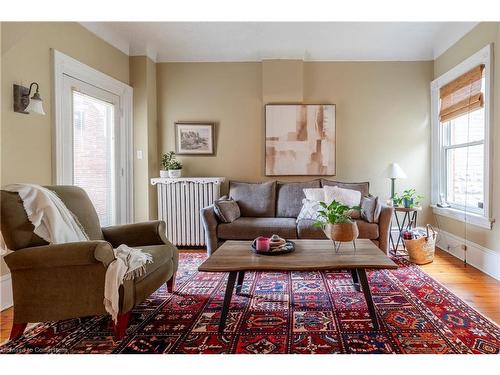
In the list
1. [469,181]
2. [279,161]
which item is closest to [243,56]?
[279,161]

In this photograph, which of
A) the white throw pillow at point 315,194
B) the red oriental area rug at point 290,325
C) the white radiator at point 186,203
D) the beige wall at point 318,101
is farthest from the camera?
the beige wall at point 318,101

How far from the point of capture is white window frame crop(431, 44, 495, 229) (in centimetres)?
331

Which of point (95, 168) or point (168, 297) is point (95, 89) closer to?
point (95, 168)

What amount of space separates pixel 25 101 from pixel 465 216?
4.42 m

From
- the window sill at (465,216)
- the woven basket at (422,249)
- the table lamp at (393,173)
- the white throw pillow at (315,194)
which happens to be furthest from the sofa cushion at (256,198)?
the window sill at (465,216)

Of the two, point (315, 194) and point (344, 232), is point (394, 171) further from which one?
point (344, 232)

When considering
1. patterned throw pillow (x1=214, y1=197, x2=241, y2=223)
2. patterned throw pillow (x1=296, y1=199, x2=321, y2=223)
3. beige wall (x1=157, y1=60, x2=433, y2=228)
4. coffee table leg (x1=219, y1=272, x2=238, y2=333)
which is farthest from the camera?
beige wall (x1=157, y1=60, x2=433, y2=228)

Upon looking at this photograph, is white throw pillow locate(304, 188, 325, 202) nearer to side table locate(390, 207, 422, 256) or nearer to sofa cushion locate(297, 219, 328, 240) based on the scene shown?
sofa cushion locate(297, 219, 328, 240)

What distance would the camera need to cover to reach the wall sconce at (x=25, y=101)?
8.66 ft

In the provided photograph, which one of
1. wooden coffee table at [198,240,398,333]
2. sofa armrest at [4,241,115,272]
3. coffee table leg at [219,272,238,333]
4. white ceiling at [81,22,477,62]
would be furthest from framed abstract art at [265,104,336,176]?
sofa armrest at [4,241,115,272]

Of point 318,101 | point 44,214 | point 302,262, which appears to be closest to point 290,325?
point 302,262

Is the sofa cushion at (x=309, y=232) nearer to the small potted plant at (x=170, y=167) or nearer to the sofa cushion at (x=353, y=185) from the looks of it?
the sofa cushion at (x=353, y=185)

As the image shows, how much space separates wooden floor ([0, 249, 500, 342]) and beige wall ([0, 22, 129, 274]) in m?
1.12

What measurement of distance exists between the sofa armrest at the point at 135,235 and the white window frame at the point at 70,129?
89cm
